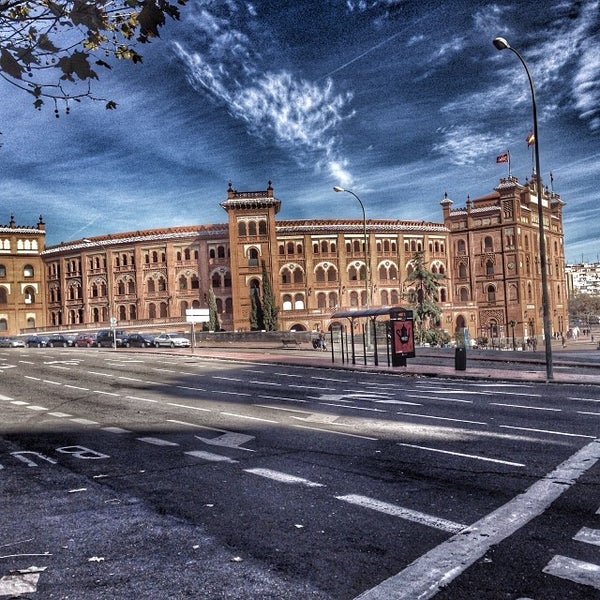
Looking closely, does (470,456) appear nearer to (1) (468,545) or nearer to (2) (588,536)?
(2) (588,536)

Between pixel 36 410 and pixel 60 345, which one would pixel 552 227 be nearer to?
pixel 60 345

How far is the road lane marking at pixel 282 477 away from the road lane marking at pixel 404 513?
743mm

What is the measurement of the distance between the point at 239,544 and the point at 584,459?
557 centimetres

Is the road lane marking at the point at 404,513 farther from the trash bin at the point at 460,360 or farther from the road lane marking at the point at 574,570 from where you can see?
the trash bin at the point at 460,360

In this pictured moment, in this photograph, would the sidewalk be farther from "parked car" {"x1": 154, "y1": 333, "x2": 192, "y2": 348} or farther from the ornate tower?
the ornate tower

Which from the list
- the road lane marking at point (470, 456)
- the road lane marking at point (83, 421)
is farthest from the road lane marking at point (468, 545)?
the road lane marking at point (83, 421)

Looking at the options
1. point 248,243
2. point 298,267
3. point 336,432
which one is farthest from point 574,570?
point 298,267

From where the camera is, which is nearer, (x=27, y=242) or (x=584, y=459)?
(x=584, y=459)

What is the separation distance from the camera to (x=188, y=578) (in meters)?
4.73

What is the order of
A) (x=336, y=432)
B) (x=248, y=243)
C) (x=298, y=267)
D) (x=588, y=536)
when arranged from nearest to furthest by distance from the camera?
(x=588, y=536), (x=336, y=432), (x=248, y=243), (x=298, y=267)

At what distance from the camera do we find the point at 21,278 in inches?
3260

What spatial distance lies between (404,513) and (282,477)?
7.01 feet

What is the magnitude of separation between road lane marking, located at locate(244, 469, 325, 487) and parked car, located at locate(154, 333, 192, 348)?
4281 cm

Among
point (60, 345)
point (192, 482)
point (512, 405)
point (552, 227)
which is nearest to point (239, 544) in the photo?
point (192, 482)
